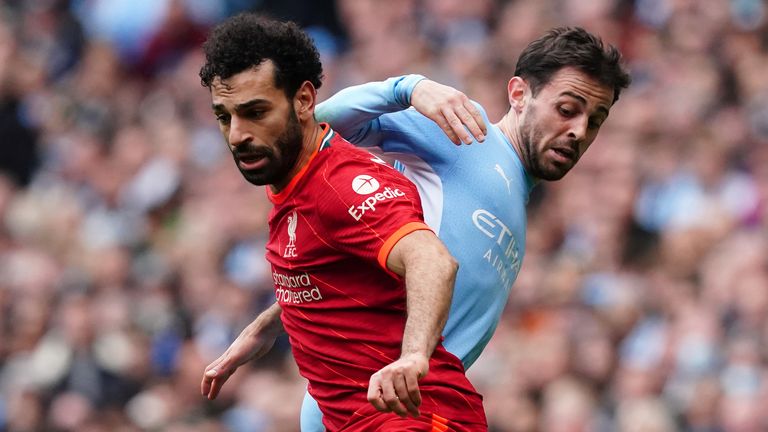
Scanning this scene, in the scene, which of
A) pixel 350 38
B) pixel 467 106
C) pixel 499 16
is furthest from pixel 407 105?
pixel 350 38

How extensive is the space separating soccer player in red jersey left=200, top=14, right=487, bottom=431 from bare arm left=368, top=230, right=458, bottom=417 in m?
0.06

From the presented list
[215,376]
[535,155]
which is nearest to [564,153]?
[535,155]

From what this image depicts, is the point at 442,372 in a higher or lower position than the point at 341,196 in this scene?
lower

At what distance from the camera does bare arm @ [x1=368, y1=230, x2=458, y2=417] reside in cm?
419

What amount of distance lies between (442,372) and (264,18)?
1.30m

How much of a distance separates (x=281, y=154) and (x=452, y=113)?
591mm

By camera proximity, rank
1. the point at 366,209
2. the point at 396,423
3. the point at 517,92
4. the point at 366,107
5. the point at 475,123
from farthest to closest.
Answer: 1. the point at 517,92
2. the point at 366,107
3. the point at 475,123
4. the point at 396,423
5. the point at 366,209

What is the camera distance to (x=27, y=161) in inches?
596

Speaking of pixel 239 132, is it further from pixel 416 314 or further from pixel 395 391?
pixel 395 391

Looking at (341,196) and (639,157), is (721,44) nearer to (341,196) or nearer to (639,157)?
(639,157)

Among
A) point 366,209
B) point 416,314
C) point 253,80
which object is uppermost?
point 253,80

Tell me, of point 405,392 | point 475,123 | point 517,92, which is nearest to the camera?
point 405,392

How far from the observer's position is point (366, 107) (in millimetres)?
5363

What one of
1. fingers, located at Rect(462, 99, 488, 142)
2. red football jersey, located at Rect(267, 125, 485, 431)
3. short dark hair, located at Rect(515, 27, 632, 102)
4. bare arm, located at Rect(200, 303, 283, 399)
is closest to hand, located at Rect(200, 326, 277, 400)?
bare arm, located at Rect(200, 303, 283, 399)
